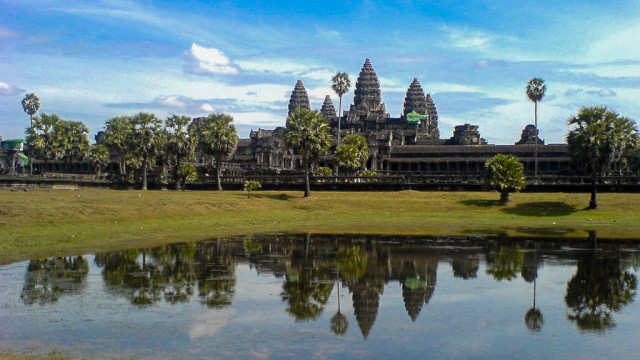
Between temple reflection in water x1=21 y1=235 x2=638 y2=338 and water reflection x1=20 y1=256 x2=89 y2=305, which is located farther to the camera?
water reflection x1=20 y1=256 x2=89 y2=305

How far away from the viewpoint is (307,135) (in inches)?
2869

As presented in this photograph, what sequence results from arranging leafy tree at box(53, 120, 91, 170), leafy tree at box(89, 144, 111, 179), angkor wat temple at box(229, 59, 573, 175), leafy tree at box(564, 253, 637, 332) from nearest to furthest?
leafy tree at box(564, 253, 637, 332) → leafy tree at box(53, 120, 91, 170) → leafy tree at box(89, 144, 111, 179) → angkor wat temple at box(229, 59, 573, 175)

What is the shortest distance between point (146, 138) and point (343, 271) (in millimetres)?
70291

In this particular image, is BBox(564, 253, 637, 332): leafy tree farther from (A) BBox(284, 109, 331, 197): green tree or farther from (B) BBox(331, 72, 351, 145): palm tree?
(B) BBox(331, 72, 351, 145): palm tree

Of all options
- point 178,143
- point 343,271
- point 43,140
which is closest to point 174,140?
point 178,143

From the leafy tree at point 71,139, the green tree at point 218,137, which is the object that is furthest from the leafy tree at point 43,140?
the green tree at point 218,137

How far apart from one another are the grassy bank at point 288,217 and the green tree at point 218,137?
17.8 m

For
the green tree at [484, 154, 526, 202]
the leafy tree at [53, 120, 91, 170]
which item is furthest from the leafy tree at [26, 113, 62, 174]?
the green tree at [484, 154, 526, 202]

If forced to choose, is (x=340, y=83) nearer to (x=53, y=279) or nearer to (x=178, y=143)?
(x=178, y=143)

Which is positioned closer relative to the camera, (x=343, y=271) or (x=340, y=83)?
(x=343, y=271)

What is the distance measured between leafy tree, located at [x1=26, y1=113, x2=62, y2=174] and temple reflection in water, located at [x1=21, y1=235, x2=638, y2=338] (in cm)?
8428

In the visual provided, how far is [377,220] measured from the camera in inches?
2143

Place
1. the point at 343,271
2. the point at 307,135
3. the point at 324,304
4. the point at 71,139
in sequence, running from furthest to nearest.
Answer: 1. the point at 71,139
2. the point at 307,135
3. the point at 343,271
4. the point at 324,304

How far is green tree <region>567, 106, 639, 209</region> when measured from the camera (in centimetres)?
6084
